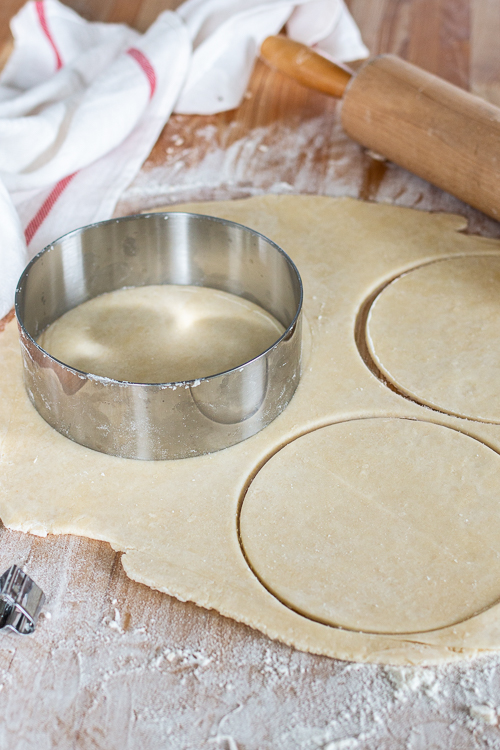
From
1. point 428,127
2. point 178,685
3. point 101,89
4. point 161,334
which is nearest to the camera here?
point 178,685

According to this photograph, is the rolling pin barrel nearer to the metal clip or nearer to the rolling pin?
the rolling pin

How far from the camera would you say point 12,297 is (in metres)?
1.17

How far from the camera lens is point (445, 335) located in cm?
112

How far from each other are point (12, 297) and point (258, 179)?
22.2 inches

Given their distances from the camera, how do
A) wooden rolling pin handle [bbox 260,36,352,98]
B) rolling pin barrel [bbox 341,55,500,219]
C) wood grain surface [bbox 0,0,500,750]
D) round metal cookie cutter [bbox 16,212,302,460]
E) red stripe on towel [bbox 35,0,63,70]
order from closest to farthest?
wood grain surface [bbox 0,0,500,750]
round metal cookie cutter [bbox 16,212,302,460]
rolling pin barrel [bbox 341,55,500,219]
wooden rolling pin handle [bbox 260,36,352,98]
red stripe on towel [bbox 35,0,63,70]

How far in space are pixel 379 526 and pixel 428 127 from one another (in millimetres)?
821

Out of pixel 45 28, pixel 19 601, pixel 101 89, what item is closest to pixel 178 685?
pixel 19 601

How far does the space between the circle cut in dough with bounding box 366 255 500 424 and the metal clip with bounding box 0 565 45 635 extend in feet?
1.81

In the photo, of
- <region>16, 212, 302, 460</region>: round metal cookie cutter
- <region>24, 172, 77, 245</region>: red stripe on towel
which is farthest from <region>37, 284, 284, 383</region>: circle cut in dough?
<region>24, 172, 77, 245</region>: red stripe on towel

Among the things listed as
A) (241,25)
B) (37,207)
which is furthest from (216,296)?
(241,25)

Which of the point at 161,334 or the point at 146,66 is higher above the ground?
the point at 146,66

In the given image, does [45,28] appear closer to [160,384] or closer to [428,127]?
[428,127]

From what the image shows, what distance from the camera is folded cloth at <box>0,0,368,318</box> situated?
138cm

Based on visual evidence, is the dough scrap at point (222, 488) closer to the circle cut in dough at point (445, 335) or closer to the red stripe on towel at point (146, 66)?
the circle cut in dough at point (445, 335)
